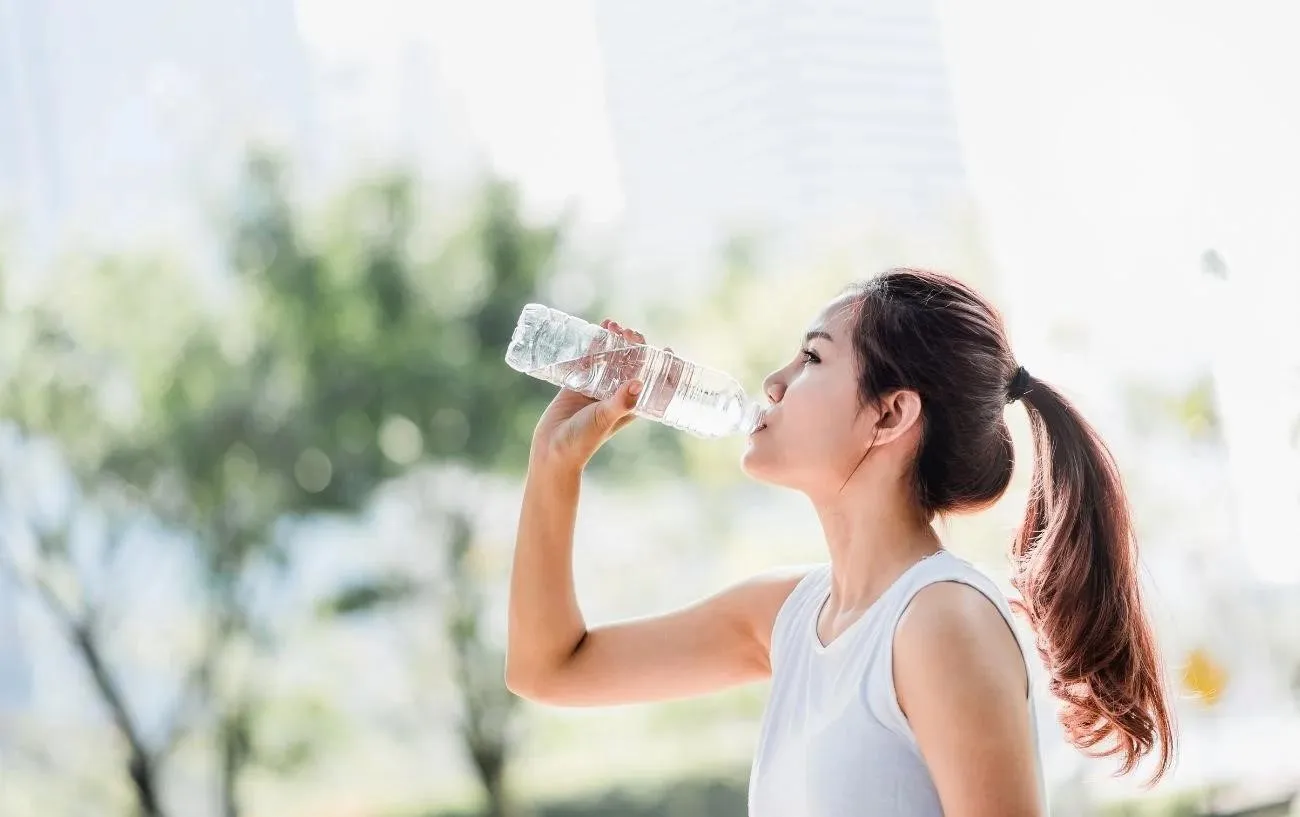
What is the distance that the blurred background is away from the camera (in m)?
2.90

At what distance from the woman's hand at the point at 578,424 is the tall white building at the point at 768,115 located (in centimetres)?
Result: 199

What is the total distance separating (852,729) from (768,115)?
2.44 metres

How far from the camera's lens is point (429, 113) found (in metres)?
3.11

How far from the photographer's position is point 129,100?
2932 millimetres

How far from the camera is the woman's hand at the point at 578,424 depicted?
1175 mm

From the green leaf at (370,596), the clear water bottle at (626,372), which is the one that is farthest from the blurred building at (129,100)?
the clear water bottle at (626,372)

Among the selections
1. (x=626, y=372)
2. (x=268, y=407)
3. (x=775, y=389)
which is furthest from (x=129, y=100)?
(x=775, y=389)

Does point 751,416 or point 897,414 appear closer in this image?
point 897,414

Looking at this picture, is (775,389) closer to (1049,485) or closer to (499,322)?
(1049,485)

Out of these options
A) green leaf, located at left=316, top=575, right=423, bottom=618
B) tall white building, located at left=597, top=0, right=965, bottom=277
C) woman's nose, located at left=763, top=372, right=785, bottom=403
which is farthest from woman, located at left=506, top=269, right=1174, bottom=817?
tall white building, located at left=597, top=0, right=965, bottom=277

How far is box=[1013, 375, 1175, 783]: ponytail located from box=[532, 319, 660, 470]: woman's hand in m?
0.36

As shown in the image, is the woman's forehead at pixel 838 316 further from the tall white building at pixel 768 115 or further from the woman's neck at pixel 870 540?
the tall white building at pixel 768 115

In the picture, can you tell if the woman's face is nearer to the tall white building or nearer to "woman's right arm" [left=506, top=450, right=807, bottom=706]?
"woman's right arm" [left=506, top=450, right=807, bottom=706]

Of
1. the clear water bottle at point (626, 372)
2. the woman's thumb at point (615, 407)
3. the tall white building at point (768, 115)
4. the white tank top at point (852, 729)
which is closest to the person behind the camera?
the white tank top at point (852, 729)
